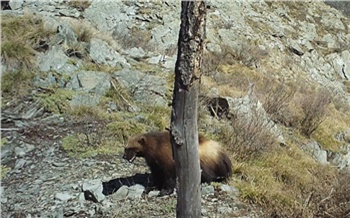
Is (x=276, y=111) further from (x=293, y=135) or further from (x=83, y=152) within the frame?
(x=83, y=152)

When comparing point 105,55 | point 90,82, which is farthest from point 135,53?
point 90,82

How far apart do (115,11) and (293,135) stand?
27.7 feet

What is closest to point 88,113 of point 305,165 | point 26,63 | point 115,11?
point 26,63

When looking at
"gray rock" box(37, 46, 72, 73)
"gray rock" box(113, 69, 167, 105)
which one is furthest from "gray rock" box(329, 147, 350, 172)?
"gray rock" box(37, 46, 72, 73)

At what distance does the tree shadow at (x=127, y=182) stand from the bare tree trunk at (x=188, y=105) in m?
1.75

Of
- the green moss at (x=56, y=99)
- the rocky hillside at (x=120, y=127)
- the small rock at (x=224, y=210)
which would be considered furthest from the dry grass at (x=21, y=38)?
the small rock at (x=224, y=210)

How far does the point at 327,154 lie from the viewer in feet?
29.0

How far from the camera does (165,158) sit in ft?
16.6

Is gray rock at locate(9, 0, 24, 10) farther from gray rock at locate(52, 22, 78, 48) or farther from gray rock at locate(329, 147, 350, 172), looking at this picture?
gray rock at locate(329, 147, 350, 172)

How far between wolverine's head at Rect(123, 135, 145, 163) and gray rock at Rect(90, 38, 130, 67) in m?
4.15

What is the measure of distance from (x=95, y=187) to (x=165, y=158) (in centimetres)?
80

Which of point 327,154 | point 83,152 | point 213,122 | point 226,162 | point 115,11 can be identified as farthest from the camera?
point 115,11

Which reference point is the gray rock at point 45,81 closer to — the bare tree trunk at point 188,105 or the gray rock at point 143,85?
the gray rock at point 143,85

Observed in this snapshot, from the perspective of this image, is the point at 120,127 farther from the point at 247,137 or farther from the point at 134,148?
the point at 247,137
